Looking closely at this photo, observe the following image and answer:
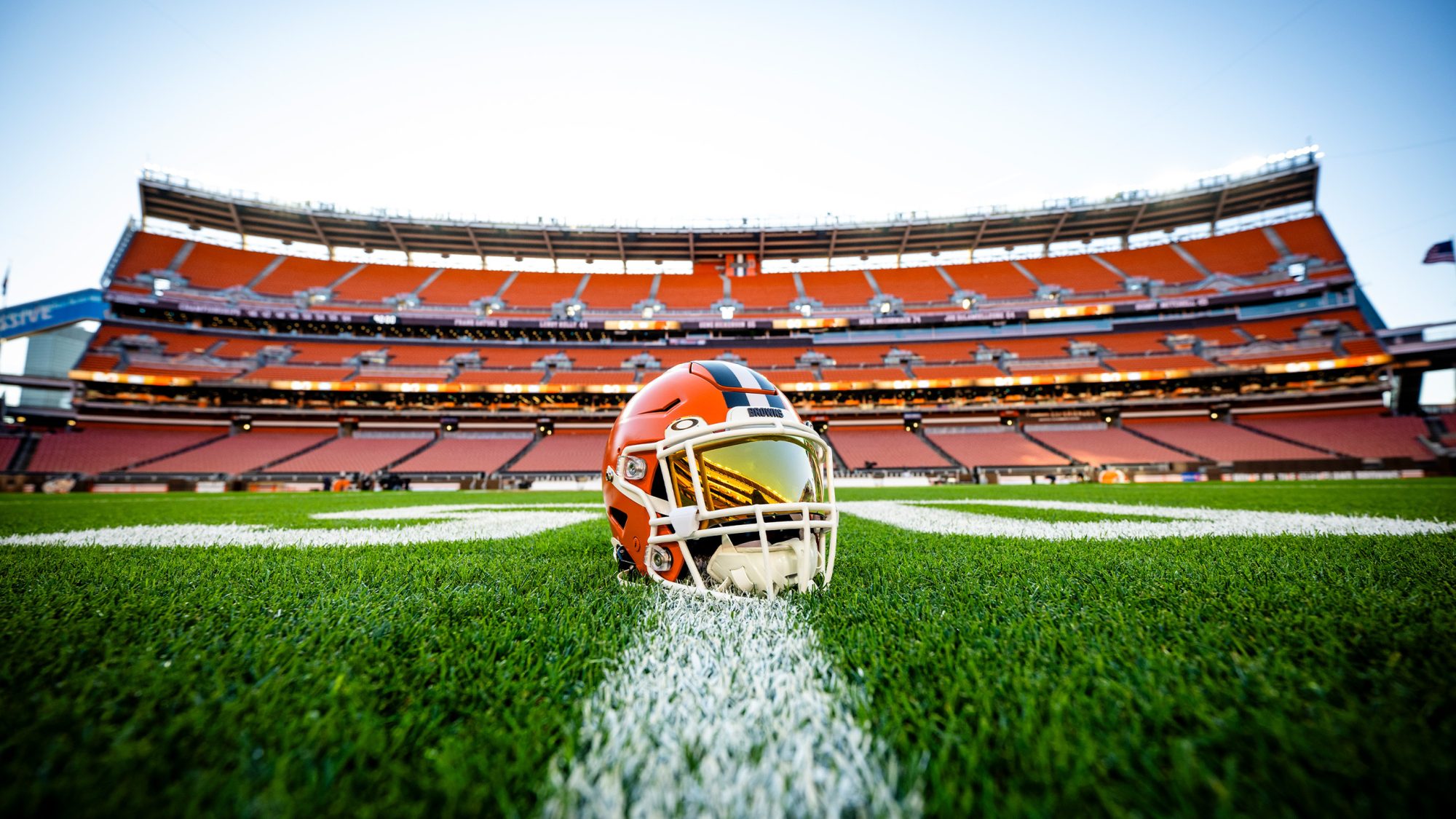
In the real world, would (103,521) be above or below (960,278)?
below

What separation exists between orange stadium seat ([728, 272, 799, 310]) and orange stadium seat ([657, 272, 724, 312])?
3.35 ft

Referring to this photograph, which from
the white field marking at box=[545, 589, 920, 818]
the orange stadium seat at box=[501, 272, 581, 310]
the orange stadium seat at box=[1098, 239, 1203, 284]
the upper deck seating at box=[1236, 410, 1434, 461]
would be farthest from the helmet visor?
the orange stadium seat at box=[1098, 239, 1203, 284]

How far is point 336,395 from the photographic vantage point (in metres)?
24.3

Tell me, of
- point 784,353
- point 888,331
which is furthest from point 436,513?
point 888,331

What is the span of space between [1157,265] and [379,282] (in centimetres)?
3978

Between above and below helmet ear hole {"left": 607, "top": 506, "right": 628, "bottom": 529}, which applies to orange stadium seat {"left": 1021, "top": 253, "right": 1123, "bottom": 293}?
above

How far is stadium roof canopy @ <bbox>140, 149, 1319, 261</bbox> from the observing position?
25.7 meters

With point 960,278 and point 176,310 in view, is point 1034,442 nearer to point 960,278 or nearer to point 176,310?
point 960,278

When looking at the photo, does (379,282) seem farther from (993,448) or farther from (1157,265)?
(1157,265)

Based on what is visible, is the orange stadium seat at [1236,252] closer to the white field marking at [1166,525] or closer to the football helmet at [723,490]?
the white field marking at [1166,525]

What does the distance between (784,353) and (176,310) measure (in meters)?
27.8

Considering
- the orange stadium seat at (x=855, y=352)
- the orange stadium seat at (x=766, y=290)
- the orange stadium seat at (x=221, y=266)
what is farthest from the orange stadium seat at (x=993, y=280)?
the orange stadium seat at (x=221, y=266)

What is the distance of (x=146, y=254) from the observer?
984 inches

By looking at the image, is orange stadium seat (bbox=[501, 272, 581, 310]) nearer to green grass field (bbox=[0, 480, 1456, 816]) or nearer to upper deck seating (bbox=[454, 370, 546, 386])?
upper deck seating (bbox=[454, 370, 546, 386])
